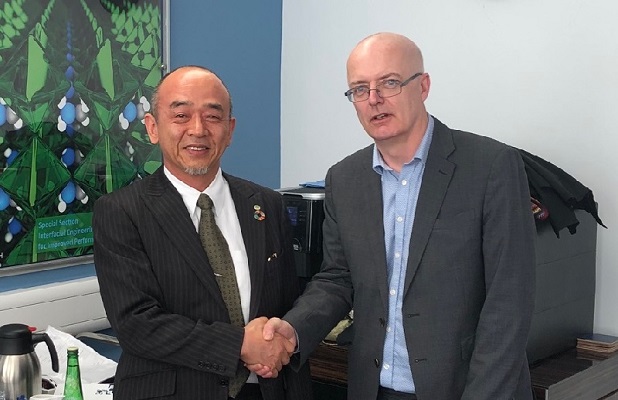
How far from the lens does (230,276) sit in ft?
5.86

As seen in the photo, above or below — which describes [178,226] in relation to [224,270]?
above

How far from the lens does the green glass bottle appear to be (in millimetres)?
1815

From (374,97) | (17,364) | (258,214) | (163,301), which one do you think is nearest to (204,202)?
(258,214)

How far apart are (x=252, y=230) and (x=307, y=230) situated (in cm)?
62

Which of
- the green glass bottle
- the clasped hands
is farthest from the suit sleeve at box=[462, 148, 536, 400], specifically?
the green glass bottle

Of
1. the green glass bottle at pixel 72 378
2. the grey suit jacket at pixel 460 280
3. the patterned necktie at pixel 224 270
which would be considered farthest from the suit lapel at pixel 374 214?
the green glass bottle at pixel 72 378

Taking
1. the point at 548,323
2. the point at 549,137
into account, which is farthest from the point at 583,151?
the point at 548,323

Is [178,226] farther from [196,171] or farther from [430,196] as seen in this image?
[430,196]

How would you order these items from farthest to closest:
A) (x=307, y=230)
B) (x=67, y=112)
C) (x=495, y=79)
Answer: (x=495, y=79)
(x=67, y=112)
(x=307, y=230)

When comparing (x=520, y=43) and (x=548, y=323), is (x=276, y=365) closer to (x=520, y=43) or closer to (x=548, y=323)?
(x=548, y=323)

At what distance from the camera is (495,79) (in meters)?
2.90

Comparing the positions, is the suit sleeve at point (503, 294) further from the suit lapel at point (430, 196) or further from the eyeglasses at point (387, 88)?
the eyeglasses at point (387, 88)

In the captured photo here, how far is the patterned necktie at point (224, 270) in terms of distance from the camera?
1772 millimetres

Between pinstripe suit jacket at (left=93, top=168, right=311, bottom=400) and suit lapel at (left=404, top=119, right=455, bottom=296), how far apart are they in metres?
0.36
